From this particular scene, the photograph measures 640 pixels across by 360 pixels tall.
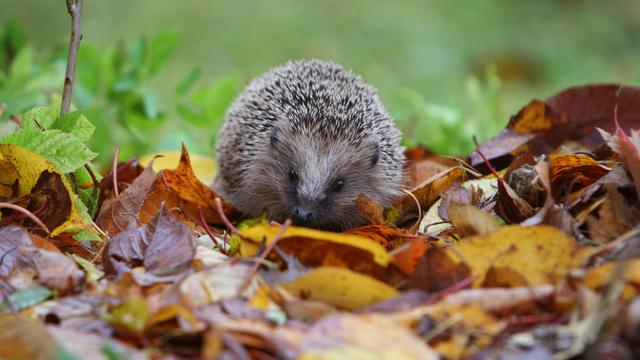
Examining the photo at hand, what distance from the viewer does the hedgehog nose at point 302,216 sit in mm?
3896

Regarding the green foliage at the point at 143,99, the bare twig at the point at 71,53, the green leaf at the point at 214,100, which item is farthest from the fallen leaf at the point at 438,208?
the green leaf at the point at 214,100

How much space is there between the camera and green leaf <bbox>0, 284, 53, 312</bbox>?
2415mm

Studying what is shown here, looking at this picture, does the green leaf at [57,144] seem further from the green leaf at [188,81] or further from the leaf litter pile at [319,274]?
the green leaf at [188,81]

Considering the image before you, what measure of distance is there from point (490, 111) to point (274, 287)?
12.3 ft

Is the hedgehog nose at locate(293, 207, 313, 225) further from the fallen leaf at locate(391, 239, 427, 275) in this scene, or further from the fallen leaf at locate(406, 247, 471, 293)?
the fallen leaf at locate(406, 247, 471, 293)

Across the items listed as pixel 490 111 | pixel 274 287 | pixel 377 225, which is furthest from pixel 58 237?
pixel 490 111

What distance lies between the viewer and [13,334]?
2180 mm

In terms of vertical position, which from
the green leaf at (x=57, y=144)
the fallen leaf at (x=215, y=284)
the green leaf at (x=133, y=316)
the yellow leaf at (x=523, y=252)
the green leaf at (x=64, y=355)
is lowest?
the green leaf at (x=64, y=355)

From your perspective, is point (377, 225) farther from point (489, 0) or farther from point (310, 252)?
point (489, 0)

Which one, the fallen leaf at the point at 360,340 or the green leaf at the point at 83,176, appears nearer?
the fallen leaf at the point at 360,340

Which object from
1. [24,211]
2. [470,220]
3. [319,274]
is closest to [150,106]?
[24,211]

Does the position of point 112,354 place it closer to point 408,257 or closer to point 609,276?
point 408,257

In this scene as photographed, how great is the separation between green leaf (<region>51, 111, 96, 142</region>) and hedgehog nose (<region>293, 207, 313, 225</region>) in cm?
113

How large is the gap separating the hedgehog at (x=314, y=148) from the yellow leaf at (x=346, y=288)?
64.2 inches
